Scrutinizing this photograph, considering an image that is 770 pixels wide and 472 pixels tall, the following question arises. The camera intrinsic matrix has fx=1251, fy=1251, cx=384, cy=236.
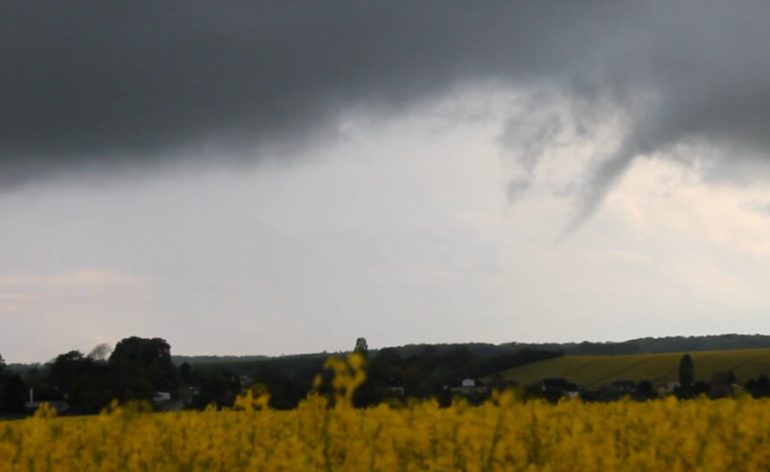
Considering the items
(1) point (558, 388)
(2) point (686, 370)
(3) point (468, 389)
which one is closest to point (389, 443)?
(3) point (468, 389)

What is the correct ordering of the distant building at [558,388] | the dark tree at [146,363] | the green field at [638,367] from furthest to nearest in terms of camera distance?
the green field at [638,367]
the dark tree at [146,363]
the distant building at [558,388]

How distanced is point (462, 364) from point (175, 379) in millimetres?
10805

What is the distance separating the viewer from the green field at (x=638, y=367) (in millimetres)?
65875

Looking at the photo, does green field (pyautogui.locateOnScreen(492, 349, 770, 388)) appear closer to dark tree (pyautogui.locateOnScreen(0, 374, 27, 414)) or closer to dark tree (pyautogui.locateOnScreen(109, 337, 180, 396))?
dark tree (pyautogui.locateOnScreen(109, 337, 180, 396))

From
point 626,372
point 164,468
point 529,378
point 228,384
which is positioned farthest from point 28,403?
point 626,372

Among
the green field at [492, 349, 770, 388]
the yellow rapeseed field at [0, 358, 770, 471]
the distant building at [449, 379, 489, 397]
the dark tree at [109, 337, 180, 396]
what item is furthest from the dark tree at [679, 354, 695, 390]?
the yellow rapeseed field at [0, 358, 770, 471]

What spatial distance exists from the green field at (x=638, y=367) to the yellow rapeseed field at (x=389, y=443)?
49.3 meters

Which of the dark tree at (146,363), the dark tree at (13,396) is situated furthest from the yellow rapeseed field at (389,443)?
the dark tree at (13,396)

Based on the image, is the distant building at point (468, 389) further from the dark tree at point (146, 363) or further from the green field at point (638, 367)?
the green field at point (638, 367)

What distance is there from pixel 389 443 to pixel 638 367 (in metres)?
67.3

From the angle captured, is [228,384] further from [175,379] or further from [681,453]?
[681,453]

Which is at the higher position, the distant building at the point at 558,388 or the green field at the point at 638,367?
the green field at the point at 638,367

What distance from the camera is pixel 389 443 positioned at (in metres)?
10.3

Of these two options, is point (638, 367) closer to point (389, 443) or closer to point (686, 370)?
point (686, 370)
